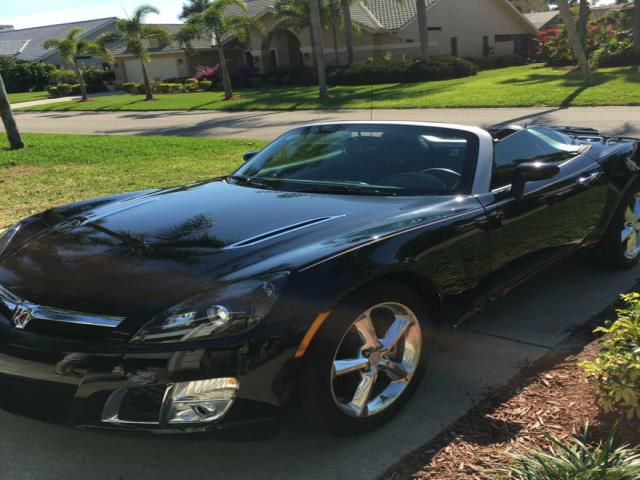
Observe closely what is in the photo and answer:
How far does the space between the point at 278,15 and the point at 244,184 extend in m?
33.6

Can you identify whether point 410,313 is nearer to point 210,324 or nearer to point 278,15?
point 210,324

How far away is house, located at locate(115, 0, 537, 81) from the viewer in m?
39.6

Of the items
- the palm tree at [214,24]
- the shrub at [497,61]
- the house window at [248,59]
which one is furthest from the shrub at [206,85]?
the shrub at [497,61]

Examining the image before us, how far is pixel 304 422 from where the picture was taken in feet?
7.93

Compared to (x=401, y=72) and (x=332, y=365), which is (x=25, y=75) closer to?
(x=401, y=72)

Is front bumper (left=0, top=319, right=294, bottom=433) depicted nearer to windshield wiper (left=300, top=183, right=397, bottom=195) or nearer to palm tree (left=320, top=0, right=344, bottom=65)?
windshield wiper (left=300, top=183, right=397, bottom=195)

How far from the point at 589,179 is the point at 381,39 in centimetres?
3810

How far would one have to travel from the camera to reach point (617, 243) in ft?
15.0

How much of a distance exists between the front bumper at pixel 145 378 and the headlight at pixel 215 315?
0.16 feet

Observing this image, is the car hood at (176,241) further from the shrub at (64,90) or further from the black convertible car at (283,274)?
the shrub at (64,90)

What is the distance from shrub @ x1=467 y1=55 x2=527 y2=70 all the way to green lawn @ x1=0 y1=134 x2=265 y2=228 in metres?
28.3

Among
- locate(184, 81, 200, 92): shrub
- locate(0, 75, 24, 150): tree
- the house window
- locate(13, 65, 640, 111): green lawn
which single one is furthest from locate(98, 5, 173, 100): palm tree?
locate(0, 75, 24, 150): tree

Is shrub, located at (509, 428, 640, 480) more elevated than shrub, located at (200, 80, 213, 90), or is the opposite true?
shrub, located at (200, 80, 213, 90)

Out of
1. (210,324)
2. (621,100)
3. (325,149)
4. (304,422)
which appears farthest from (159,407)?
(621,100)
